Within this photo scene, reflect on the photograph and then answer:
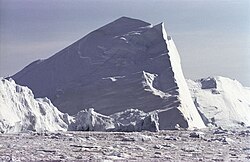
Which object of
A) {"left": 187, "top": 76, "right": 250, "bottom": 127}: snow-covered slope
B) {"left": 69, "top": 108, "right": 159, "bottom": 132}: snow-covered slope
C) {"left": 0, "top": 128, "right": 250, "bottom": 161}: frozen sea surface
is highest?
{"left": 187, "top": 76, "right": 250, "bottom": 127}: snow-covered slope

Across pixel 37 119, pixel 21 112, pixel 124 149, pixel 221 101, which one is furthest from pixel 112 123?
pixel 221 101

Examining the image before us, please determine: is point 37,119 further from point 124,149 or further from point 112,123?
point 124,149

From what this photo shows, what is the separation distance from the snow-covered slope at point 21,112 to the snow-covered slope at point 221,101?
42.3ft

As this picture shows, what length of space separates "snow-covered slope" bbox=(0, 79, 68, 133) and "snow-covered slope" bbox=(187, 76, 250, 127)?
42.3 ft

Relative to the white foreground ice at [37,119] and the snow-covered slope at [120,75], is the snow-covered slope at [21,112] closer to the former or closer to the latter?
the white foreground ice at [37,119]

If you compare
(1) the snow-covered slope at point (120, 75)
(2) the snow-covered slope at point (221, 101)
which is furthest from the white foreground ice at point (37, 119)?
(2) the snow-covered slope at point (221, 101)

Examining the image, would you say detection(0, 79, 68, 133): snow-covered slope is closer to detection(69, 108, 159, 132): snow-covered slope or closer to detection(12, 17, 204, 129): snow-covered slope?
detection(69, 108, 159, 132): snow-covered slope

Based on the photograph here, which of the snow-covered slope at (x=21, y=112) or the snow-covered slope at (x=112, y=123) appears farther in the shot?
the snow-covered slope at (x=21, y=112)

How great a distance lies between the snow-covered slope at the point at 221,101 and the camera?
30469mm

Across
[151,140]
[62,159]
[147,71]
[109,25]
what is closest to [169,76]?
[147,71]

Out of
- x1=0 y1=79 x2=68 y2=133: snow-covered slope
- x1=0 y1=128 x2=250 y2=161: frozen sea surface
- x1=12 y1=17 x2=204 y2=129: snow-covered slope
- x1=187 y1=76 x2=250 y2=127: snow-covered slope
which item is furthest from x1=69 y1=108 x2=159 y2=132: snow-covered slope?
x1=187 y1=76 x2=250 y2=127: snow-covered slope

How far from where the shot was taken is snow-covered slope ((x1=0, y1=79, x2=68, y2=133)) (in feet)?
56.4

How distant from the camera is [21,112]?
18031mm

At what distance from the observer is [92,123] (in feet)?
58.4
